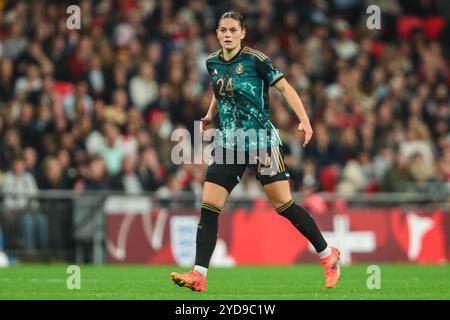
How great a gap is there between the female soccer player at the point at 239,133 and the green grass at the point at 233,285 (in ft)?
2.35

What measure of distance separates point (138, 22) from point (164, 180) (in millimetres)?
4143

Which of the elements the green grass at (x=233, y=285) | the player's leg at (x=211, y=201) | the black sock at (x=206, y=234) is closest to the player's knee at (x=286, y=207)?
the player's leg at (x=211, y=201)

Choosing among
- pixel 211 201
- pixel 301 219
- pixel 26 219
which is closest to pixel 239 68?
pixel 211 201

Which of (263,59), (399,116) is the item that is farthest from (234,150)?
(399,116)

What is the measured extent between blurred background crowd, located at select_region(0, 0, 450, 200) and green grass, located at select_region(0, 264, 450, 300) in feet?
13.8

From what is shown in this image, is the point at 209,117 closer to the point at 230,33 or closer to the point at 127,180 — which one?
the point at 230,33

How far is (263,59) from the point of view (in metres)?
11.1

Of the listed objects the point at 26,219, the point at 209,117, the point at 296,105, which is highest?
the point at 296,105

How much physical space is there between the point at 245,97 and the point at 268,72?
324mm

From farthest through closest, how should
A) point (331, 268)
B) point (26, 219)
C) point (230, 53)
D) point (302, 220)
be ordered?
point (26, 219) < point (331, 268) < point (302, 220) < point (230, 53)

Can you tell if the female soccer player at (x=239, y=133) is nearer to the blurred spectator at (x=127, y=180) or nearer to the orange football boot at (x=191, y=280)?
the orange football boot at (x=191, y=280)

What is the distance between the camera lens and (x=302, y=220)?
1128 cm

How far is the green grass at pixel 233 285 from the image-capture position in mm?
10609

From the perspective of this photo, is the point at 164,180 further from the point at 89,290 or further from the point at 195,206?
the point at 89,290
